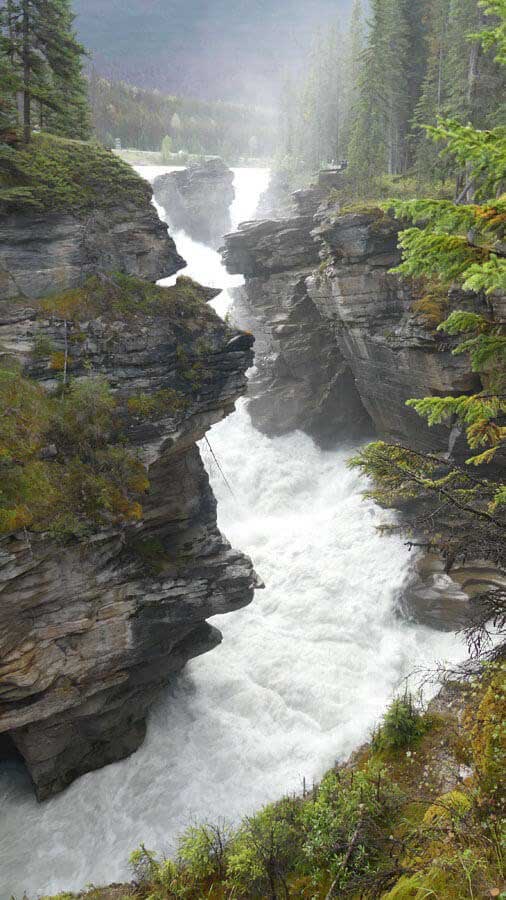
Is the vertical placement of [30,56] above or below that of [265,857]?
above

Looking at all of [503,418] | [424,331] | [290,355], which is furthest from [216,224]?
[503,418]

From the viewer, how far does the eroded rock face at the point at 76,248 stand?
45.9 ft

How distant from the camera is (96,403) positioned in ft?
43.3

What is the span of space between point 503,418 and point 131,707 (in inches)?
654

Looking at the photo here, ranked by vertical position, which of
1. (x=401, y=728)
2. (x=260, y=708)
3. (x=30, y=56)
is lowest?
(x=260, y=708)

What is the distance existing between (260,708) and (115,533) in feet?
26.6

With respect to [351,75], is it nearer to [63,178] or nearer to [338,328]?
[338,328]

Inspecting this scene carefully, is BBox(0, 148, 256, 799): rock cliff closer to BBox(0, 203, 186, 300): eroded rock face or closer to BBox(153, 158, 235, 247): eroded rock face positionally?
BBox(0, 203, 186, 300): eroded rock face

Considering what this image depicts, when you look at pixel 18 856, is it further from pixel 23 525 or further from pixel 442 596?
pixel 442 596

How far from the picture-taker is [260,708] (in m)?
16.3

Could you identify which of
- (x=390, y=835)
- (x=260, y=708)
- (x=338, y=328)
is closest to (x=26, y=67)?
(x=338, y=328)

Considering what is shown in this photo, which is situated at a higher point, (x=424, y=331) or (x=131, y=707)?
(x=424, y=331)

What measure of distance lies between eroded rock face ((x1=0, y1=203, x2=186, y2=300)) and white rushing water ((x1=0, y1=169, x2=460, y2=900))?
45.1 ft

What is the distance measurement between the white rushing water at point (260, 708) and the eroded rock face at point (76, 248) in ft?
45.1
